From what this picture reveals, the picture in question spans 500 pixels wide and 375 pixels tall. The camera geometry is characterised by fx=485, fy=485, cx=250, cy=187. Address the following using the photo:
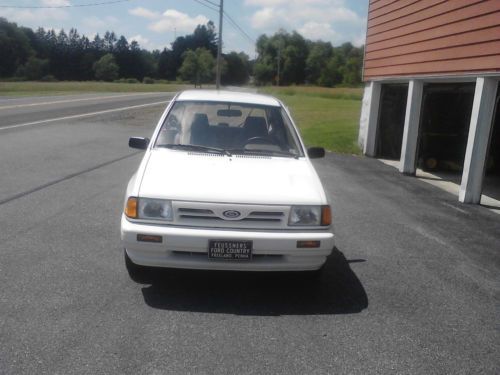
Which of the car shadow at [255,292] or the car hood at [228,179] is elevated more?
the car hood at [228,179]

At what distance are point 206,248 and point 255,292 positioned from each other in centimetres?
79

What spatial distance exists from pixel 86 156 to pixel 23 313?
26.0 feet

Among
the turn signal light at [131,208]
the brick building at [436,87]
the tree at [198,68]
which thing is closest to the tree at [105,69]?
the tree at [198,68]

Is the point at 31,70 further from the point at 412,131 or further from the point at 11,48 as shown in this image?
the point at 412,131

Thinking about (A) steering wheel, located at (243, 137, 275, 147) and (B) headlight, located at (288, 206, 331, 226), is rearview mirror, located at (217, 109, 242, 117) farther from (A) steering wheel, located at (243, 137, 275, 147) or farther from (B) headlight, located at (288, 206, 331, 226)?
(B) headlight, located at (288, 206, 331, 226)

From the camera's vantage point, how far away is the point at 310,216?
3902 millimetres

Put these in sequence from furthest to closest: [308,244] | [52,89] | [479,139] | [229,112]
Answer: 1. [52,89]
2. [479,139]
3. [229,112]
4. [308,244]

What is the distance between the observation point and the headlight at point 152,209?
12.3 ft

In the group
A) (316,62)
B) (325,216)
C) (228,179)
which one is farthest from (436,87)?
(316,62)

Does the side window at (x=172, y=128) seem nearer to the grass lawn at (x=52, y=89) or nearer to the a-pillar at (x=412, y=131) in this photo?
the a-pillar at (x=412, y=131)

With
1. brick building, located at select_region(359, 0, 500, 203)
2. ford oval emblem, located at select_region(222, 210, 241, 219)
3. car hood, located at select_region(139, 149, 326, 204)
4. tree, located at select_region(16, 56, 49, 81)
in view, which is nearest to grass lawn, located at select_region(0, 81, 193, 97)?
brick building, located at select_region(359, 0, 500, 203)

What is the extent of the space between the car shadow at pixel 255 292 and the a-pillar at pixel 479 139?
458 cm

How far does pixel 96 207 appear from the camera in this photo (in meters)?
6.64

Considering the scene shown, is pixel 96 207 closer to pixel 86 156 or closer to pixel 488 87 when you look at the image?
pixel 86 156
